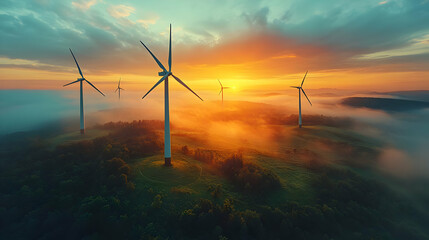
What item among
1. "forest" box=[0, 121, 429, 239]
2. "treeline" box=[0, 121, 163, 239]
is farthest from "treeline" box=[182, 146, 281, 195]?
"treeline" box=[0, 121, 163, 239]

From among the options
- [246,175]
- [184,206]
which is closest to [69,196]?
[184,206]

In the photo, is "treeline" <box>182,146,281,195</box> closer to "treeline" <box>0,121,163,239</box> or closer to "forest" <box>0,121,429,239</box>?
"forest" <box>0,121,429,239</box>

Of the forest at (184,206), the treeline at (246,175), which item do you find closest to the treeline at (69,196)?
the forest at (184,206)

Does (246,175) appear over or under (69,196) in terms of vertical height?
over

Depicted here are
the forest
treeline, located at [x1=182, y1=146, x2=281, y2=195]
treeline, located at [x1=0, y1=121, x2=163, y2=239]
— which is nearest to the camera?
the forest

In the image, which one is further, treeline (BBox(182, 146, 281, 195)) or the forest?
treeline (BBox(182, 146, 281, 195))

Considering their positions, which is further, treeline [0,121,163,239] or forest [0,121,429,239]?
treeline [0,121,163,239]

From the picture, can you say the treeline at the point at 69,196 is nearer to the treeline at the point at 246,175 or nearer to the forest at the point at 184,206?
the forest at the point at 184,206

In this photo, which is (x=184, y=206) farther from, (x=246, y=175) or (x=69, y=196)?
(x=69, y=196)

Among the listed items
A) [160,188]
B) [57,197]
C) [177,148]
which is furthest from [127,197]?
[177,148]

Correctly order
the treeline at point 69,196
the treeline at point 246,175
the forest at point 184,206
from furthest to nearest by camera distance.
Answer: the treeline at point 246,175
the treeline at point 69,196
the forest at point 184,206

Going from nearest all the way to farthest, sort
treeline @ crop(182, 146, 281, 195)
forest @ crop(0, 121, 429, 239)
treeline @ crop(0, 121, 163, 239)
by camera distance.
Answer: forest @ crop(0, 121, 429, 239) → treeline @ crop(0, 121, 163, 239) → treeline @ crop(182, 146, 281, 195)
